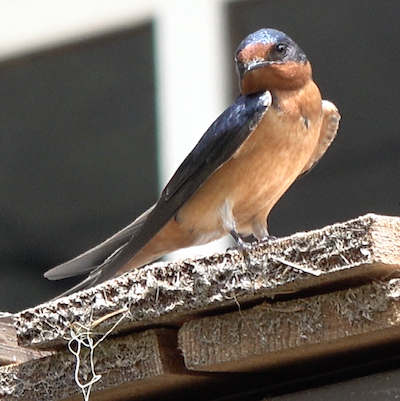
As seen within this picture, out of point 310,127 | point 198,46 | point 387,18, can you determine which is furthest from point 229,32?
point 310,127

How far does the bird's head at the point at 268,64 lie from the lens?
6.02 feet

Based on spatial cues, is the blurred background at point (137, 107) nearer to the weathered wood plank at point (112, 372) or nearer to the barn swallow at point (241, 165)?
the barn swallow at point (241, 165)

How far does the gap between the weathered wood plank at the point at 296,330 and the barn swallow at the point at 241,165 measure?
0.42 metres

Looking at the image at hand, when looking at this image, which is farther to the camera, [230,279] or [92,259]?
[92,259]

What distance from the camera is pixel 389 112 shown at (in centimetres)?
394

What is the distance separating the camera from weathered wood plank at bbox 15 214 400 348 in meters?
1.12

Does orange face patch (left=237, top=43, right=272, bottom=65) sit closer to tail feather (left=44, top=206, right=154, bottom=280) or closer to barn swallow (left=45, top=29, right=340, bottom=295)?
barn swallow (left=45, top=29, right=340, bottom=295)

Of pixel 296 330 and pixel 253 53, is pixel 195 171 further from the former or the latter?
pixel 296 330

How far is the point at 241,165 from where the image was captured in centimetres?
175

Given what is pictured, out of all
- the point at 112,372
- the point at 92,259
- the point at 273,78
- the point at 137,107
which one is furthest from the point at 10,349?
the point at 137,107

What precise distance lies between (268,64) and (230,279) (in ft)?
2.41

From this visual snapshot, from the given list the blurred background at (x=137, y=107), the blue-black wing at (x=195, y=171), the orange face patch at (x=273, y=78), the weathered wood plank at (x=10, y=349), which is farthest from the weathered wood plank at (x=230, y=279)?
the blurred background at (x=137, y=107)

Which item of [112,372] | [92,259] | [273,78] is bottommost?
[112,372]

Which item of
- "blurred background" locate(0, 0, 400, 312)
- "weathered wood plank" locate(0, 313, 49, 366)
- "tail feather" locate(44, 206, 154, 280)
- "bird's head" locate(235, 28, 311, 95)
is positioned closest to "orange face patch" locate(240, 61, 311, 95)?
"bird's head" locate(235, 28, 311, 95)
